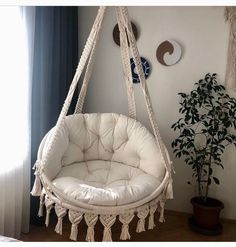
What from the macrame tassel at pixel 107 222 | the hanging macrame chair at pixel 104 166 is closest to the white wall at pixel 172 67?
the hanging macrame chair at pixel 104 166

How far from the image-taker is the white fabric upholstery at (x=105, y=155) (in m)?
2.09

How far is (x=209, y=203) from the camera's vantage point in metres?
2.72

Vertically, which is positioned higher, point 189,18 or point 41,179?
point 189,18

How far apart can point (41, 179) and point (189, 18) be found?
80.0 inches

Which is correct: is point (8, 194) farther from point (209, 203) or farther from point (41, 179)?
point (209, 203)

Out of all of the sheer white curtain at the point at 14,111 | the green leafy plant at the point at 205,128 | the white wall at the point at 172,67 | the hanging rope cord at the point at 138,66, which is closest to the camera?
the hanging rope cord at the point at 138,66

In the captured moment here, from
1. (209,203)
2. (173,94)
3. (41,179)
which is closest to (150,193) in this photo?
(41,179)

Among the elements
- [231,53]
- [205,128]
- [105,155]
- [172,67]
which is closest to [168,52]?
[172,67]

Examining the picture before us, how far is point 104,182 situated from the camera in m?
2.31

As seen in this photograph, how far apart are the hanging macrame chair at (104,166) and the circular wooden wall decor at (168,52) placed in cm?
55

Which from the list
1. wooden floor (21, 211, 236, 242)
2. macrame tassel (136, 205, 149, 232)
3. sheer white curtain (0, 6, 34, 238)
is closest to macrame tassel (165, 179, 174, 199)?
macrame tassel (136, 205, 149, 232)

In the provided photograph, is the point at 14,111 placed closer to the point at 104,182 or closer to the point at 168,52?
the point at 104,182

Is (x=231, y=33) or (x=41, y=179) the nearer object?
(x=41, y=179)

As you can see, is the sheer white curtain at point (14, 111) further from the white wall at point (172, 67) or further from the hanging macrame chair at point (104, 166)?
the white wall at point (172, 67)
